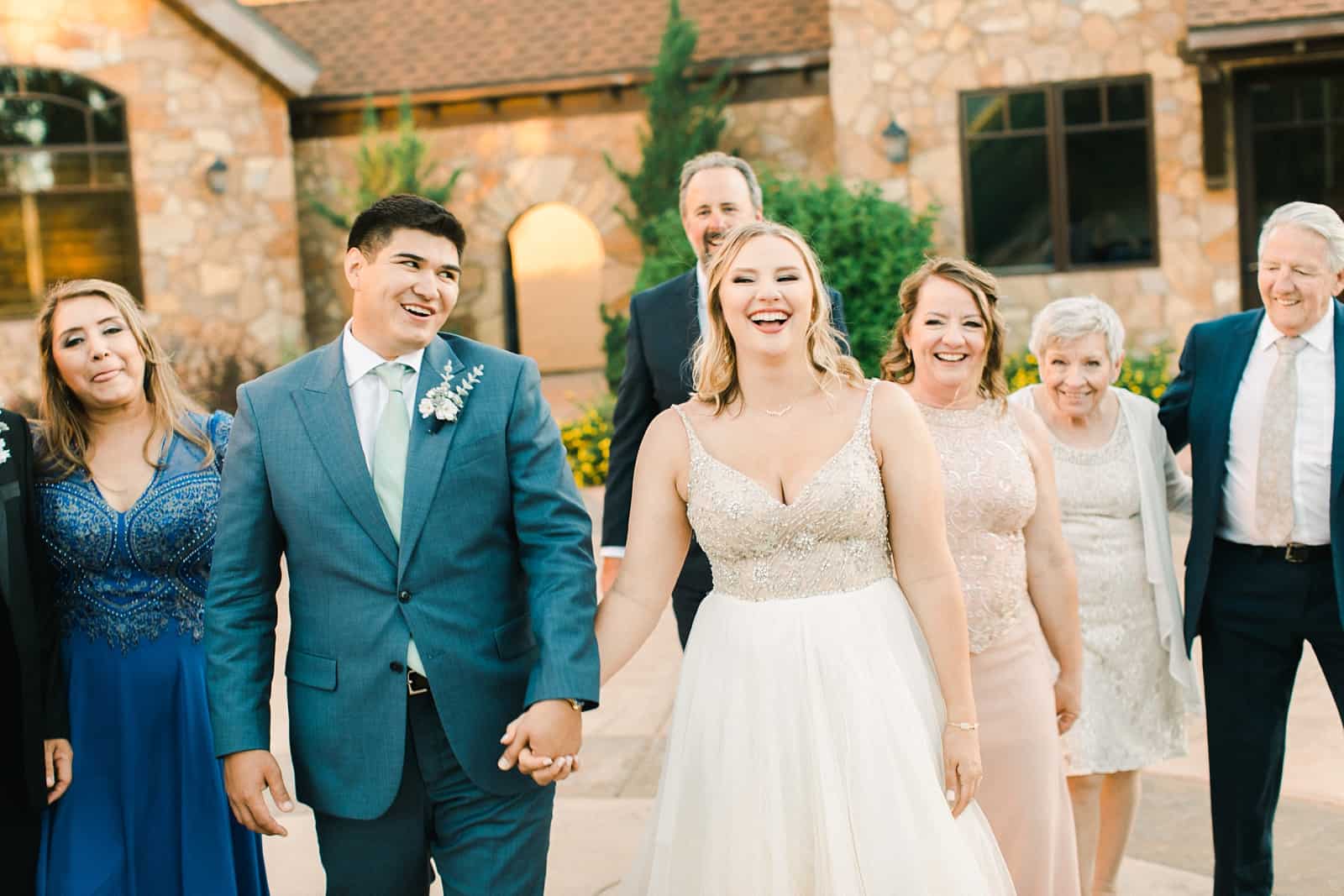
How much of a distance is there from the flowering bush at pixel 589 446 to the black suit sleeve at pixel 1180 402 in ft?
24.4

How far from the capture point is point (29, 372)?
14.9m

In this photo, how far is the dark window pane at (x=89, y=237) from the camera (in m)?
15.1

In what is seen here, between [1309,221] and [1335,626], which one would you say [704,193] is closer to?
[1309,221]

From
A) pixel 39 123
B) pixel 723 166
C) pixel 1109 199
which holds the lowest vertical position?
pixel 723 166

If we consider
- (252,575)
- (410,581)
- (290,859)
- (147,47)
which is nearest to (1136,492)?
(410,581)

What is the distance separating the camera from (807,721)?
3.05 meters

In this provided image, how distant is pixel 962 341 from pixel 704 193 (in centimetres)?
113

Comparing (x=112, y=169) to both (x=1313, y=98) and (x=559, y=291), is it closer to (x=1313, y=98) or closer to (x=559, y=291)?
(x=559, y=291)

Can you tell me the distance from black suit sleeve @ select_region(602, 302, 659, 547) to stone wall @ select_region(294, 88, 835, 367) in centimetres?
1025

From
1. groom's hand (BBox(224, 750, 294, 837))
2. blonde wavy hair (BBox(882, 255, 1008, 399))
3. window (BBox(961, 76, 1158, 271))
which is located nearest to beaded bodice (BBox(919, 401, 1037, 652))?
blonde wavy hair (BBox(882, 255, 1008, 399))

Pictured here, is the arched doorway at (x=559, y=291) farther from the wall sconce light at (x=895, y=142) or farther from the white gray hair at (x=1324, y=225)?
the white gray hair at (x=1324, y=225)

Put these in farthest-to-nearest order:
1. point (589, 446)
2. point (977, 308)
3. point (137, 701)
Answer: point (589, 446)
point (977, 308)
point (137, 701)

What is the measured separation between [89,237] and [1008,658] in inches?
546

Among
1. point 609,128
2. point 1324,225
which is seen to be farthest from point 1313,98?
point 1324,225
